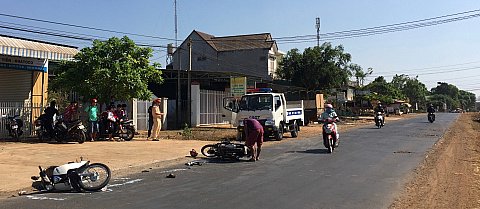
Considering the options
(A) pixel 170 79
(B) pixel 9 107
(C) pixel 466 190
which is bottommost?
(C) pixel 466 190

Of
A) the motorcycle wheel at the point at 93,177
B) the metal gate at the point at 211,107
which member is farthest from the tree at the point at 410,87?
the motorcycle wheel at the point at 93,177

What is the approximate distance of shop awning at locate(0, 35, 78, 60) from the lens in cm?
1644

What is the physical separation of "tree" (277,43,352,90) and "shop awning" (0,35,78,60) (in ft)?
90.2

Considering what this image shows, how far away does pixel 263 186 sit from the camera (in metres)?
8.52

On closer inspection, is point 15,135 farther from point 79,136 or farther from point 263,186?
point 263,186

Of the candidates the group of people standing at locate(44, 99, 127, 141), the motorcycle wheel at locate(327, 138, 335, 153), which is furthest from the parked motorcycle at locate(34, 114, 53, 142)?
the motorcycle wheel at locate(327, 138, 335, 153)

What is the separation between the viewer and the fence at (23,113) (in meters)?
17.5

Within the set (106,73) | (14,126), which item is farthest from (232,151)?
(14,126)

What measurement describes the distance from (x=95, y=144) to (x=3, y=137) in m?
4.10

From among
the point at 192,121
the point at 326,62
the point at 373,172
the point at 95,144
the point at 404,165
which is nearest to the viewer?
the point at 373,172

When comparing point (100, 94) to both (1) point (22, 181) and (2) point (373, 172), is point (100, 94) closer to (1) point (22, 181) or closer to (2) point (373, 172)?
(1) point (22, 181)

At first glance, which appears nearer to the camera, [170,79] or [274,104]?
[274,104]

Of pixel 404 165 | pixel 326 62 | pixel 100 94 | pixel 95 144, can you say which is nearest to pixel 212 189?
pixel 404 165

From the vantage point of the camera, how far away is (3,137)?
17734mm
